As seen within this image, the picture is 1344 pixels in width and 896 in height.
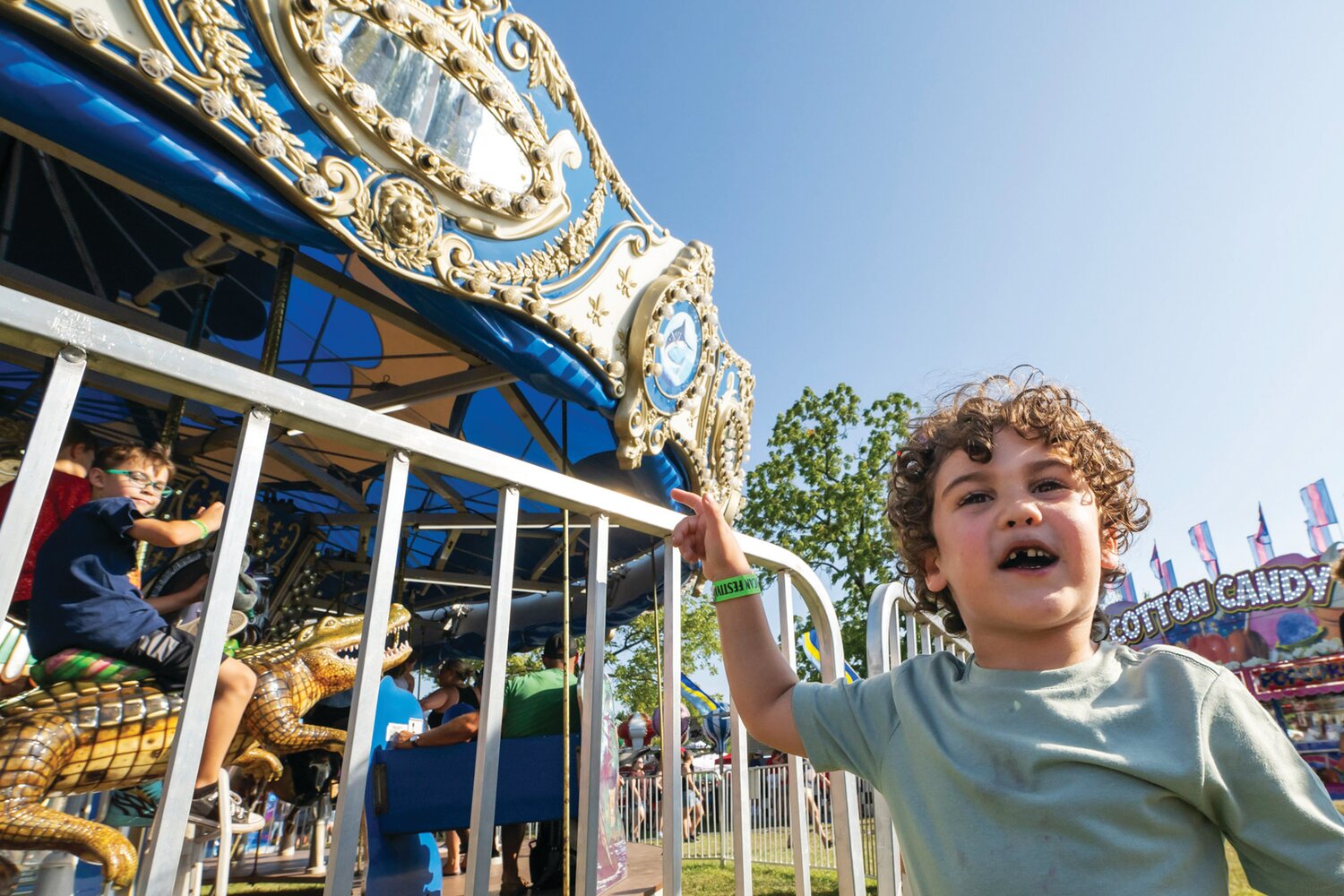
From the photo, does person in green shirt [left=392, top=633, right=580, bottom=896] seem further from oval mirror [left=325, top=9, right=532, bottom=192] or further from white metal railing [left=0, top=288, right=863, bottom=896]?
white metal railing [left=0, top=288, right=863, bottom=896]

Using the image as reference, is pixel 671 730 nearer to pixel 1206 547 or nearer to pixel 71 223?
pixel 71 223

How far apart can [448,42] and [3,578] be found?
11.1ft

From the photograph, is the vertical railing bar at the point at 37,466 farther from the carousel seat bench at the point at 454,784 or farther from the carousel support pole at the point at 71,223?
the carousel support pole at the point at 71,223

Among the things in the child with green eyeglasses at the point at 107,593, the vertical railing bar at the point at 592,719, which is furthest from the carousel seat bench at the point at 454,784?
the vertical railing bar at the point at 592,719

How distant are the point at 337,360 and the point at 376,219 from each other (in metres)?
2.79

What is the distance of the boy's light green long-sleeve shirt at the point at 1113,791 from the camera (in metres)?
0.93

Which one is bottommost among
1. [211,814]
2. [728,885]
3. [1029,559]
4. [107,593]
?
[728,885]

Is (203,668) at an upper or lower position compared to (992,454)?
lower

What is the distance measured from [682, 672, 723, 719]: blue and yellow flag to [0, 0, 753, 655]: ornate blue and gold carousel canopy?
41.2 ft

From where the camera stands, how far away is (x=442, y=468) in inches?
45.9

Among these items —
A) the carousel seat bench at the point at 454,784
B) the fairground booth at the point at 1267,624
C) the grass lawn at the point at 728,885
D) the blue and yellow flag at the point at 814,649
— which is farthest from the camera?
the fairground booth at the point at 1267,624

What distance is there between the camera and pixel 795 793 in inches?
63.9

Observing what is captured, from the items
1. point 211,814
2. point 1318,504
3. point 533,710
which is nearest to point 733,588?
point 533,710

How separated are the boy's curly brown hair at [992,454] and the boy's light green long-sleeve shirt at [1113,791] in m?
0.25
